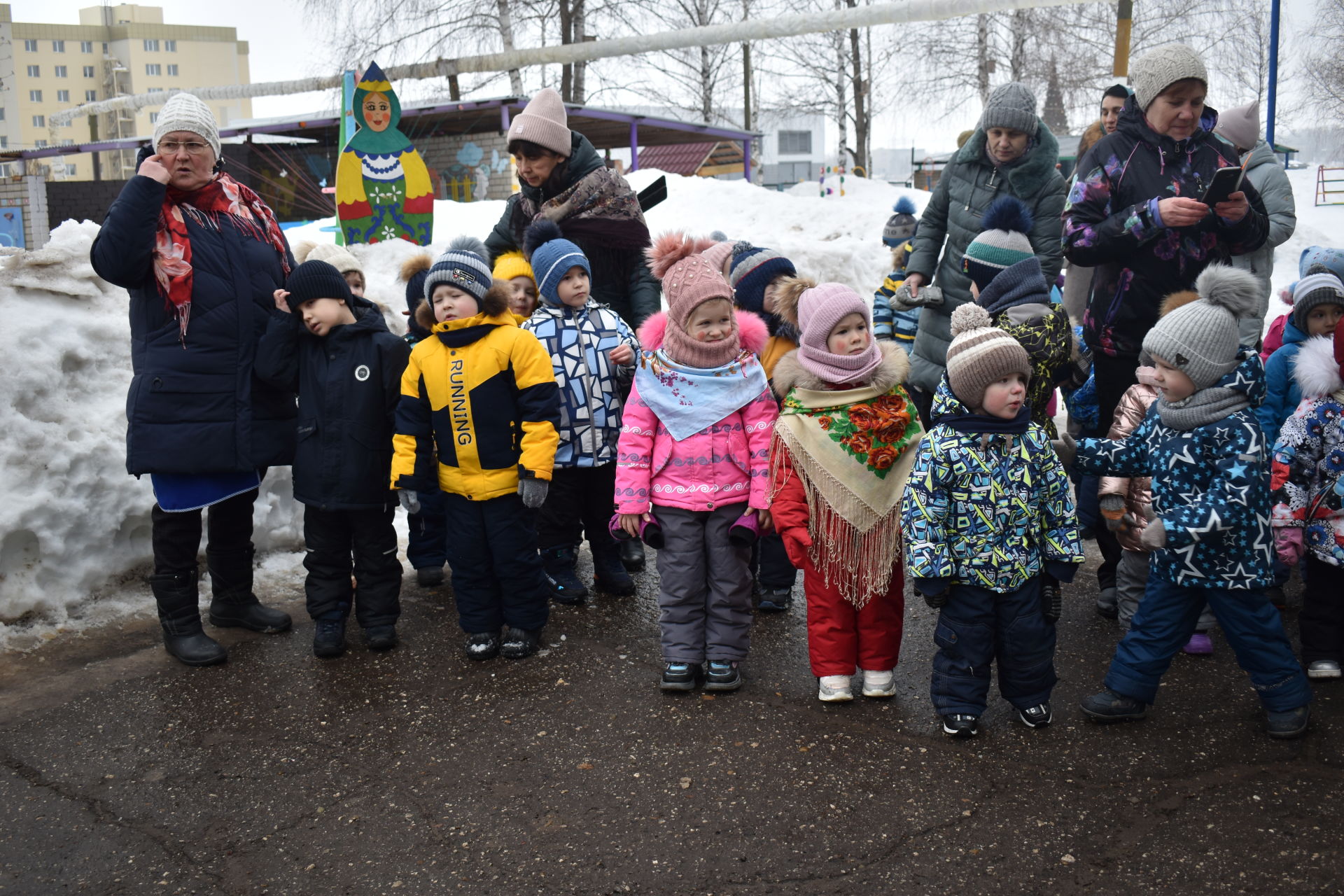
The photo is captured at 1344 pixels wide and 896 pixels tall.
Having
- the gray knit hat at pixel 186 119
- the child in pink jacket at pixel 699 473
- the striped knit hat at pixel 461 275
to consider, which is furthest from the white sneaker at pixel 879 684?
the gray knit hat at pixel 186 119

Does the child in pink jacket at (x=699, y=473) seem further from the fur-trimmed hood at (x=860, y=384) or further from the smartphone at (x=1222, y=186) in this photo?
the smartphone at (x=1222, y=186)

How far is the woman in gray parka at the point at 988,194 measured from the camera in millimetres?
5113

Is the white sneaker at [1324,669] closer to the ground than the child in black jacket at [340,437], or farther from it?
closer to the ground

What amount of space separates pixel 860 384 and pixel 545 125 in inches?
93.9

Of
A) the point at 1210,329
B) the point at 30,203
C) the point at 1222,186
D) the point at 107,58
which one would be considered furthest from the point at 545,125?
the point at 107,58

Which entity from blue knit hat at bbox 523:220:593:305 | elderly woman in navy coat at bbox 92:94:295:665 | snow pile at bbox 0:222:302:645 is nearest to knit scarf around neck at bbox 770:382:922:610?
blue knit hat at bbox 523:220:593:305

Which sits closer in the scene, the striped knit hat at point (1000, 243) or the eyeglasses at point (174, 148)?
the eyeglasses at point (174, 148)

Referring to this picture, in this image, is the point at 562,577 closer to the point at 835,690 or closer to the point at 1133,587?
the point at 835,690

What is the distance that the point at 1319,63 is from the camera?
91.7 feet

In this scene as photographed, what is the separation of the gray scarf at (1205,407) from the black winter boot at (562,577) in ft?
8.88

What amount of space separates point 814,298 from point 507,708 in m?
1.86

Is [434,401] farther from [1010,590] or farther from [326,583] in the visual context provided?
[1010,590]

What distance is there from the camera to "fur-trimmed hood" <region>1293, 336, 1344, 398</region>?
3.87 metres

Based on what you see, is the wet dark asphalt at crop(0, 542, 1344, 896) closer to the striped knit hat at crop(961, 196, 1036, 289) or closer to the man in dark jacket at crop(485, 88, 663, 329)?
the striped knit hat at crop(961, 196, 1036, 289)
